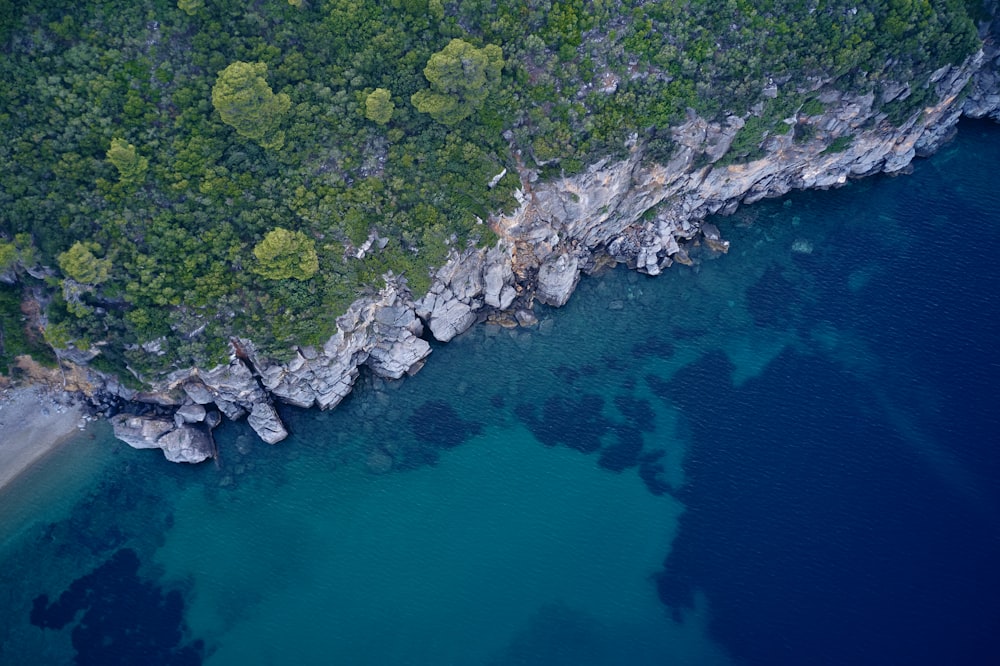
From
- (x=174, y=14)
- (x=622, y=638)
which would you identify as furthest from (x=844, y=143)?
(x=174, y=14)

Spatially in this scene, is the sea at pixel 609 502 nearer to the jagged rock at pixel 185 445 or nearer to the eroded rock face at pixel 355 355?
the jagged rock at pixel 185 445

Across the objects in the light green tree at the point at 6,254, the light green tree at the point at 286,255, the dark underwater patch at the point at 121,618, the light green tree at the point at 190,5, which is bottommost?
the dark underwater patch at the point at 121,618

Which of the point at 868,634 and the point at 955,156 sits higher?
the point at 955,156

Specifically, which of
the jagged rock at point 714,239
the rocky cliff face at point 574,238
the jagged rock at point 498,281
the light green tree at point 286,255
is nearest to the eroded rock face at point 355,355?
the rocky cliff face at point 574,238

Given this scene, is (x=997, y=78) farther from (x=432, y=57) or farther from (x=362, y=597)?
(x=362, y=597)

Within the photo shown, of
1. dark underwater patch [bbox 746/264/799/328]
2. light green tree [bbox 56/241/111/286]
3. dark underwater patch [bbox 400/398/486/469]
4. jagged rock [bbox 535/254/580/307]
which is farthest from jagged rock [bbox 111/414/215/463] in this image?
dark underwater patch [bbox 746/264/799/328]

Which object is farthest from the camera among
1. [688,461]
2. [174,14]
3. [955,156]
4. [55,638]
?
[955,156]
